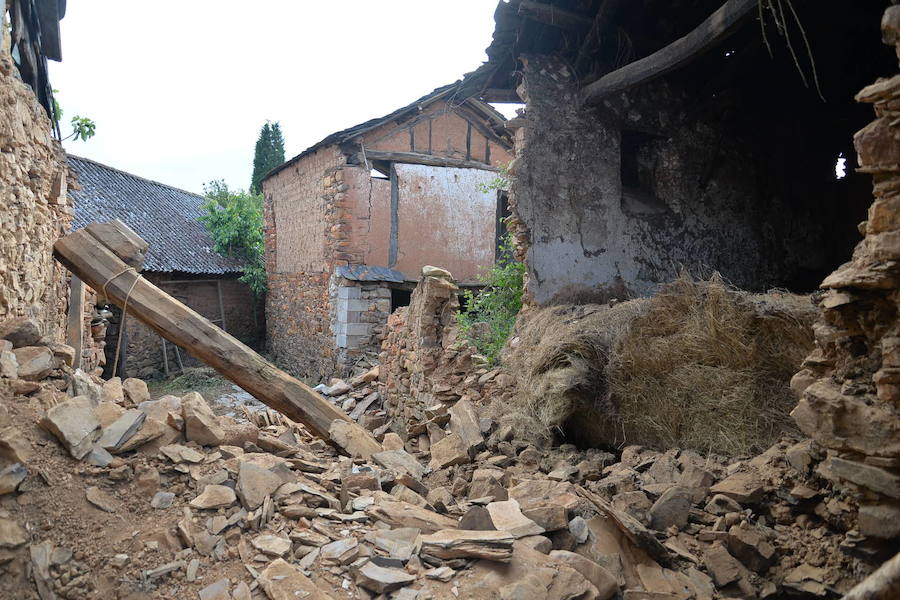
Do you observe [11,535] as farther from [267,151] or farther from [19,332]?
[267,151]

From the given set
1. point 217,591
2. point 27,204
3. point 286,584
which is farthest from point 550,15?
point 217,591

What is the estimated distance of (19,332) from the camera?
347 centimetres

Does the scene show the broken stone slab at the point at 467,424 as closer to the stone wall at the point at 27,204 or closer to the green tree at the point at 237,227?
the stone wall at the point at 27,204

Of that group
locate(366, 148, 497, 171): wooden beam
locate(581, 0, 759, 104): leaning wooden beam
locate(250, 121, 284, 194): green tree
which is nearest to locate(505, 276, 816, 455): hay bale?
locate(581, 0, 759, 104): leaning wooden beam

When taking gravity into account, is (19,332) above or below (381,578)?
above

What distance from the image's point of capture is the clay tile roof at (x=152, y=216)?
49.8 ft

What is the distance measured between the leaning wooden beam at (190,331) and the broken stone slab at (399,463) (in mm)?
135

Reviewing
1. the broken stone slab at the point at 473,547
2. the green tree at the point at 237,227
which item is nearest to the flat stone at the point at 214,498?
the broken stone slab at the point at 473,547

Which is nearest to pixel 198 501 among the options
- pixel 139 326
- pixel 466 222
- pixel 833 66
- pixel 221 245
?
pixel 833 66

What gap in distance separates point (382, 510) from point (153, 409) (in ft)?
5.81

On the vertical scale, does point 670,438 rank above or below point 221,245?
below

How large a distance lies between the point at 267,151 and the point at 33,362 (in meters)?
23.9

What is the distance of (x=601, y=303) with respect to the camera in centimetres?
673

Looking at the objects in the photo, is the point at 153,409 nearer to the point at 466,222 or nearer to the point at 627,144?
the point at 627,144
